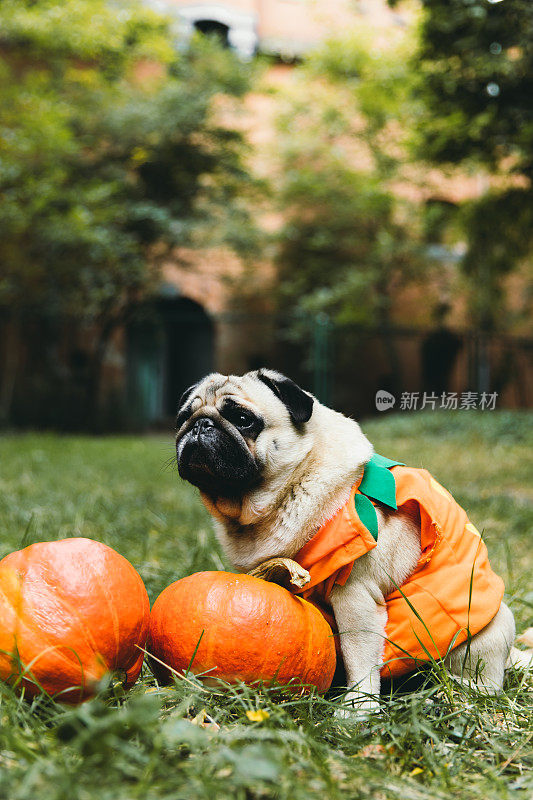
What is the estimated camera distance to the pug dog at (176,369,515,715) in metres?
1.81

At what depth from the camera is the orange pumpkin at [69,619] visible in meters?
1.45

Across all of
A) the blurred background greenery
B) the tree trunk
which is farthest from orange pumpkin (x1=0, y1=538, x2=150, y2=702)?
the tree trunk

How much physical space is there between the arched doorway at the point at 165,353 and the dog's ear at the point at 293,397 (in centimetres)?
1264

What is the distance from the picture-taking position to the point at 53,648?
1451 millimetres

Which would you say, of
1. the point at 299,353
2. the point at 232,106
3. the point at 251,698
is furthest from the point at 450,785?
the point at 299,353

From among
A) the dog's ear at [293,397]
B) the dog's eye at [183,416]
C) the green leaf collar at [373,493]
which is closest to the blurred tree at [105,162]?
the dog's eye at [183,416]

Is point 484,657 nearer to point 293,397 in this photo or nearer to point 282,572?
point 282,572

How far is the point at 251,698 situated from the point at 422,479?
0.81m

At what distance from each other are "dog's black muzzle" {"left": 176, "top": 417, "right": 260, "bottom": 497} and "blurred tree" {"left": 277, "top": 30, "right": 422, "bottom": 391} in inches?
540

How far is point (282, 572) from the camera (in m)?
1.82

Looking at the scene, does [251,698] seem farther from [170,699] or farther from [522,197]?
[522,197]

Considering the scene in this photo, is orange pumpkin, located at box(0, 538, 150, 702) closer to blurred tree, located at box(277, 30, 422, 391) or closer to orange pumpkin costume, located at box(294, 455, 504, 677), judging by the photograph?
orange pumpkin costume, located at box(294, 455, 504, 677)

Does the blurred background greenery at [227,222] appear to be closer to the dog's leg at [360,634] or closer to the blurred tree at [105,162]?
the blurred tree at [105,162]

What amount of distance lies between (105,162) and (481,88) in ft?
33.4
